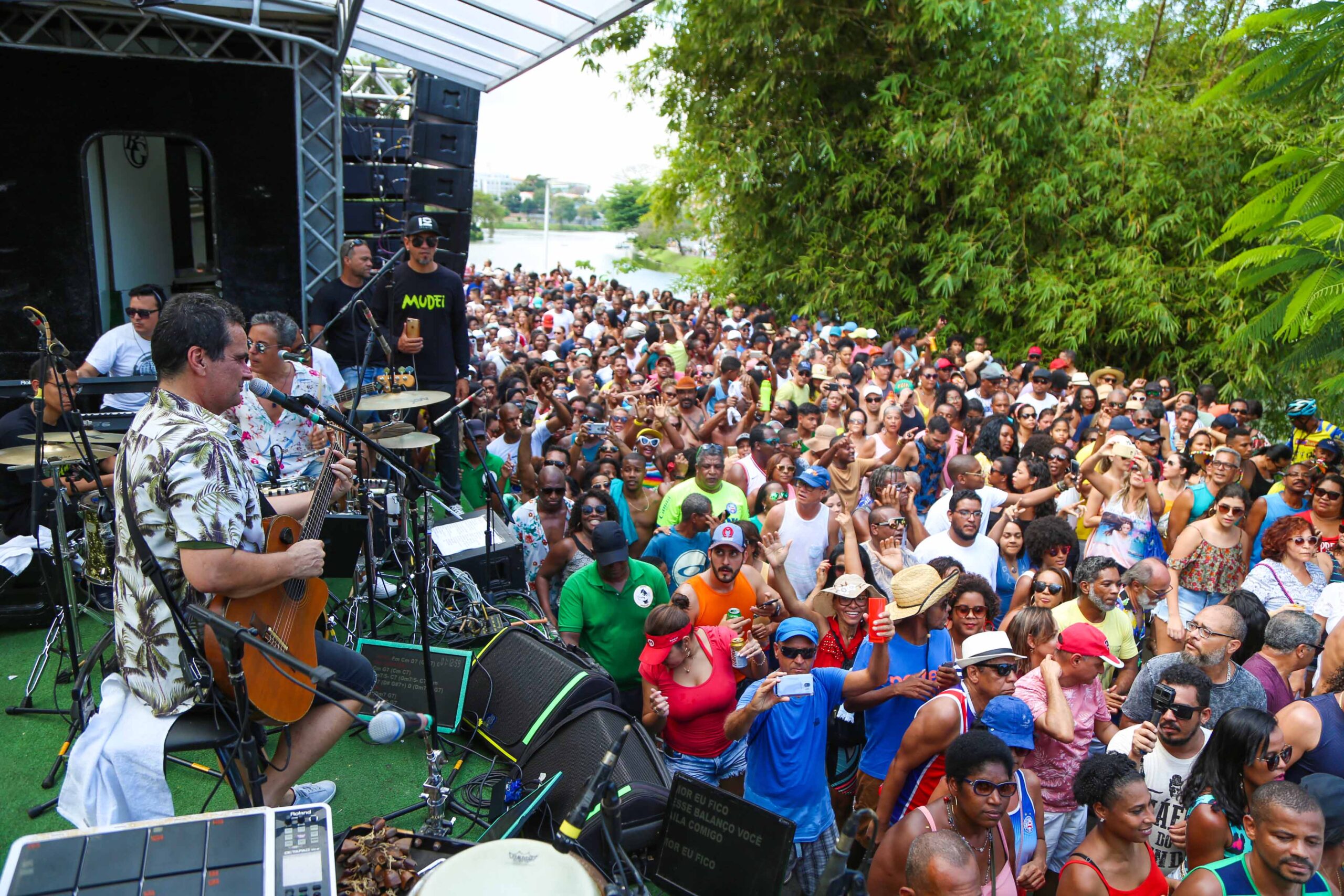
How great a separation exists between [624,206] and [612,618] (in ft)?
155

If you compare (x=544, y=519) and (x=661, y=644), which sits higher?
(x=661, y=644)

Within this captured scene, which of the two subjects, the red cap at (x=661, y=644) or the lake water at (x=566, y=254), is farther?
the lake water at (x=566, y=254)

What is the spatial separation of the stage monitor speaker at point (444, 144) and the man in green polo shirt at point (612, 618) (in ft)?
21.1

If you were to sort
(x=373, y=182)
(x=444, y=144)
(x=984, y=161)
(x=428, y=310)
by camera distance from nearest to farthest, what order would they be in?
(x=428, y=310) → (x=444, y=144) → (x=373, y=182) → (x=984, y=161)

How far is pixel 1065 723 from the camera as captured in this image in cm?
Result: 446

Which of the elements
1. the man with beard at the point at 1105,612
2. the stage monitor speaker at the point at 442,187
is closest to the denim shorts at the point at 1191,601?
the man with beard at the point at 1105,612

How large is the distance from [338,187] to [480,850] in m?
7.59

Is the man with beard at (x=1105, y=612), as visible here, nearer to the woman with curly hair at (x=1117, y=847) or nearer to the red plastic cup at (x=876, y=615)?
the red plastic cup at (x=876, y=615)

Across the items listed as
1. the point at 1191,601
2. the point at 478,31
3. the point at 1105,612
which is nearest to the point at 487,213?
the point at 478,31

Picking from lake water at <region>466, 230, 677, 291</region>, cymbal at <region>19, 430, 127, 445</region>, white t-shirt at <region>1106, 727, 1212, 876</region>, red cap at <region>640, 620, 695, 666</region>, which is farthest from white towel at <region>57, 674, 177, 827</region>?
lake water at <region>466, 230, 677, 291</region>

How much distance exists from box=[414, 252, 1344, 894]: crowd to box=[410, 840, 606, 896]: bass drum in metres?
1.26

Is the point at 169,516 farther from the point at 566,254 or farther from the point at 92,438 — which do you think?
the point at 566,254

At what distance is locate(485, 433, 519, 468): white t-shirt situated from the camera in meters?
8.36

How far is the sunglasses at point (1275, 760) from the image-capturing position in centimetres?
405
